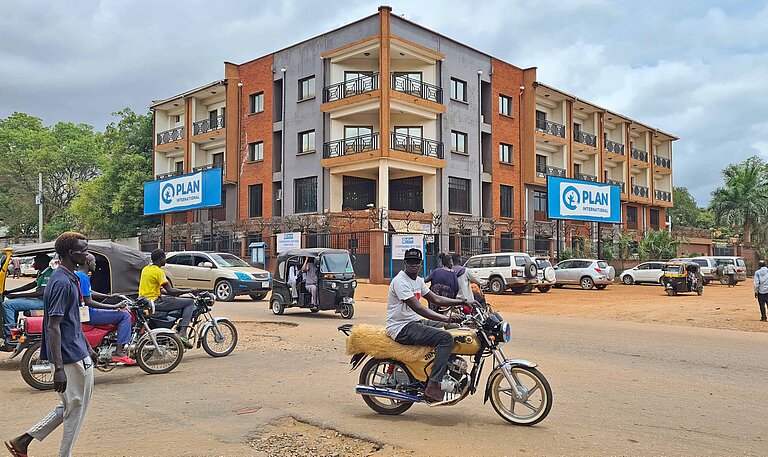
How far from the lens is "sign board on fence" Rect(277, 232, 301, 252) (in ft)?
100

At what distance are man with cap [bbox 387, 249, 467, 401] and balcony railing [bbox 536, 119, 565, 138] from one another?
36.2 metres

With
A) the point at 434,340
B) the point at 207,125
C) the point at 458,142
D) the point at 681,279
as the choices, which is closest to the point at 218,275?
the point at 434,340

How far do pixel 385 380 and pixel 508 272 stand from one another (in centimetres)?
1998

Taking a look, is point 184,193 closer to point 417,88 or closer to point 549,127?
point 417,88

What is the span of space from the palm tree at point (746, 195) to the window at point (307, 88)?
34057 millimetres

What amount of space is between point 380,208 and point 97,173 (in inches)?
1478

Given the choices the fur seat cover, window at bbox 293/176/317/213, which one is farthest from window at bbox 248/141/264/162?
the fur seat cover

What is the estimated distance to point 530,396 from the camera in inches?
238

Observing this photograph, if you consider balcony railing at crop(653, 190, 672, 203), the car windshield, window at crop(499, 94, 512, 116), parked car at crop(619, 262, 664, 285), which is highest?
window at crop(499, 94, 512, 116)

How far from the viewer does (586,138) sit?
147 ft

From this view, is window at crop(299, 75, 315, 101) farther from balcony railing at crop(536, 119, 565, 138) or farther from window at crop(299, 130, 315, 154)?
balcony railing at crop(536, 119, 565, 138)

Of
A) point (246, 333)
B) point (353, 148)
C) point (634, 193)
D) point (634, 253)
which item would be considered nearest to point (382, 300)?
point (246, 333)

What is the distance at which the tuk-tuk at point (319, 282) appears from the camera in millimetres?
16500

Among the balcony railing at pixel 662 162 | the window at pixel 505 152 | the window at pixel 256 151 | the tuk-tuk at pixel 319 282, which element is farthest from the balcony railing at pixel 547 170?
the tuk-tuk at pixel 319 282
